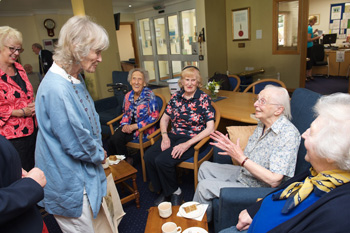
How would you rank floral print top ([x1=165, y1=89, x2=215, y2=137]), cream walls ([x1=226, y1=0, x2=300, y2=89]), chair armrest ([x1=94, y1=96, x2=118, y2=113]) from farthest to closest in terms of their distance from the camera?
cream walls ([x1=226, y1=0, x2=300, y2=89])
chair armrest ([x1=94, y1=96, x2=118, y2=113])
floral print top ([x1=165, y1=89, x2=215, y2=137])

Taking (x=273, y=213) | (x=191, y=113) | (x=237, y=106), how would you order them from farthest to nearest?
1. (x=237, y=106)
2. (x=191, y=113)
3. (x=273, y=213)

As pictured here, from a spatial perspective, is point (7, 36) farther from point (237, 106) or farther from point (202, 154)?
point (237, 106)

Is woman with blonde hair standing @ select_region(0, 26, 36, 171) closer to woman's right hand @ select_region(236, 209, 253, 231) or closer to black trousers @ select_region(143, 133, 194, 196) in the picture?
black trousers @ select_region(143, 133, 194, 196)

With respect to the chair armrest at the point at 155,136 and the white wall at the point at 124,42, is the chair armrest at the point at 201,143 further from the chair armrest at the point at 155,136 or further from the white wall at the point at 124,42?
the white wall at the point at 124,42

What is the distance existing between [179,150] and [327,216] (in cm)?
154

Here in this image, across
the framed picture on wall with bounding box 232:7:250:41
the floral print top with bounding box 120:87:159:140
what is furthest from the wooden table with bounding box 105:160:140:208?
the framed picture on wall with bounding box 232:7:250:41

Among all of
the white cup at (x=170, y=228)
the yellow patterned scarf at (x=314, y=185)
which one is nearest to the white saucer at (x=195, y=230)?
the white cup at (x=170, y=228)

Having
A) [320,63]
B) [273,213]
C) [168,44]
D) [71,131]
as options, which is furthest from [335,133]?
[320,63]

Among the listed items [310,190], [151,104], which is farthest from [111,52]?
[310,190]

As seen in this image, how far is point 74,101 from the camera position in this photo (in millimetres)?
1269

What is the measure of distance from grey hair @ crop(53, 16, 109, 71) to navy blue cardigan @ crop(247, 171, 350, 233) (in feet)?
4.05

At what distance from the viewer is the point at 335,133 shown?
95 cm

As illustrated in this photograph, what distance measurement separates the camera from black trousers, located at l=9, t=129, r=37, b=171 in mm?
2036

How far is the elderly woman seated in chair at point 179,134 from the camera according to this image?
2309 millimetres
